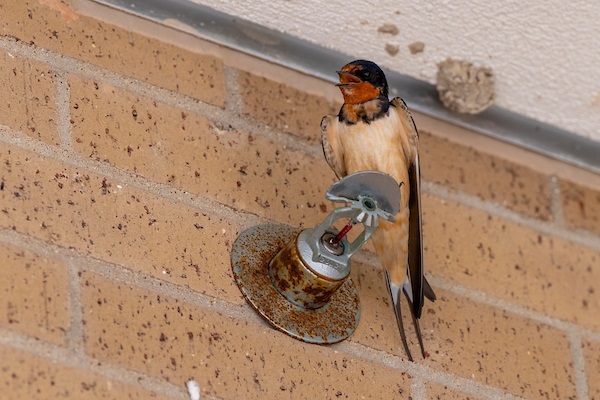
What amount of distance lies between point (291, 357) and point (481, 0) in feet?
1.83

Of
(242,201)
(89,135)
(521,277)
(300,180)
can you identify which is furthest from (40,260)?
(521,277)

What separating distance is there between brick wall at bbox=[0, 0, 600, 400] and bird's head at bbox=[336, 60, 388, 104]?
0.20 ft

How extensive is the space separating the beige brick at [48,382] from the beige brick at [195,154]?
0.95 ft

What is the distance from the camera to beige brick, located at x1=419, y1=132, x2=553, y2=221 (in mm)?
1521

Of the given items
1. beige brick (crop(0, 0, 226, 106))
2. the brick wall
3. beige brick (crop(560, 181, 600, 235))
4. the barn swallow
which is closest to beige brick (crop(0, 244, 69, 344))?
the brick wall

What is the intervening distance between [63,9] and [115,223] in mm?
336

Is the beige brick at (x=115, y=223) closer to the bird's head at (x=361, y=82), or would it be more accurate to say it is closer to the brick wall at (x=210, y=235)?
the brick wall at (x=210, y=235)

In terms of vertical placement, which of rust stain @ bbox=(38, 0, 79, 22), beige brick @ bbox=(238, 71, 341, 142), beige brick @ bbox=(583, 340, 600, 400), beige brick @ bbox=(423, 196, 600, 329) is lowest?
beige brick @ bbox=(583, 340, 600, 400)

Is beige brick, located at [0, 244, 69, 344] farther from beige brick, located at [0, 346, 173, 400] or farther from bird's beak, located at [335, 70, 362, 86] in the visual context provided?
bird's beak, located at [335, 70, 362, 86]

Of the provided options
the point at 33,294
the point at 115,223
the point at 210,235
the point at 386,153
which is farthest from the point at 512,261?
the point at 33,294

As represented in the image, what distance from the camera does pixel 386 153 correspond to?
1.45 metres

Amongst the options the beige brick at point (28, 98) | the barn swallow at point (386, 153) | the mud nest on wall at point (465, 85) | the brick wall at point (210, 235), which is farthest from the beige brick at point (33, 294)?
the mud nest on wall at point (465, 85)

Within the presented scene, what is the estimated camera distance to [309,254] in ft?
3.87

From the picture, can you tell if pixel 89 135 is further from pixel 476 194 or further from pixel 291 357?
pixel 476 194
